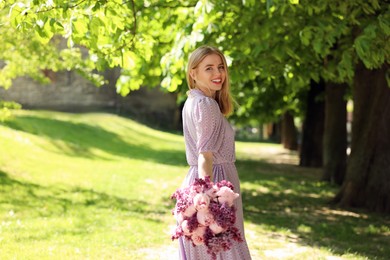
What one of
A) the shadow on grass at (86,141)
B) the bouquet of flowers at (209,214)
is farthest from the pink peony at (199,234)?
the shadow on grass at (86,141)

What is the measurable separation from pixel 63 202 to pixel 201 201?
348 inches

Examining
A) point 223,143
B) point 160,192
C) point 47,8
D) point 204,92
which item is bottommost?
point 160,192

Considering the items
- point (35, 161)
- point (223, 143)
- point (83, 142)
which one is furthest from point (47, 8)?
point (83, 142)

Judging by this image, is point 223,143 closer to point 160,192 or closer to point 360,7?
point 360,7

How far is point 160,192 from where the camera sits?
590 inches

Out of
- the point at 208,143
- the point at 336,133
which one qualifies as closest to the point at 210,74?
the point at 208,143

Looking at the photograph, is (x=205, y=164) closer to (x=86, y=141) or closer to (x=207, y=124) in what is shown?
(x=207, y=124)

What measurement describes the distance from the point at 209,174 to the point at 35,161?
14.1 meters

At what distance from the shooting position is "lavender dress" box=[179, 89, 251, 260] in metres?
4.36

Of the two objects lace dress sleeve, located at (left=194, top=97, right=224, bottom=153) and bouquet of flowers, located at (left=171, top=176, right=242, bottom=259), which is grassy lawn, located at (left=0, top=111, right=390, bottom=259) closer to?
lace dress sleeve, located at (left=194, top=97, right=224, bottom=153)

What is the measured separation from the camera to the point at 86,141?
25.2 metres

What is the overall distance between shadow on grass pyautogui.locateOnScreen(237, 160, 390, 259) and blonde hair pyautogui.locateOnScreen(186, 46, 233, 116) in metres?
4.29

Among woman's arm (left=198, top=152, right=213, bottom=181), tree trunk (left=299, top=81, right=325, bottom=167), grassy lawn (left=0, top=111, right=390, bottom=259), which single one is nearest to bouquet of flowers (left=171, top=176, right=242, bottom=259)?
woman's arm (left=198, top=152, right=213, bottom=181)

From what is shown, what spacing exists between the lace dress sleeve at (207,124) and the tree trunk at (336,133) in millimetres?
13087
